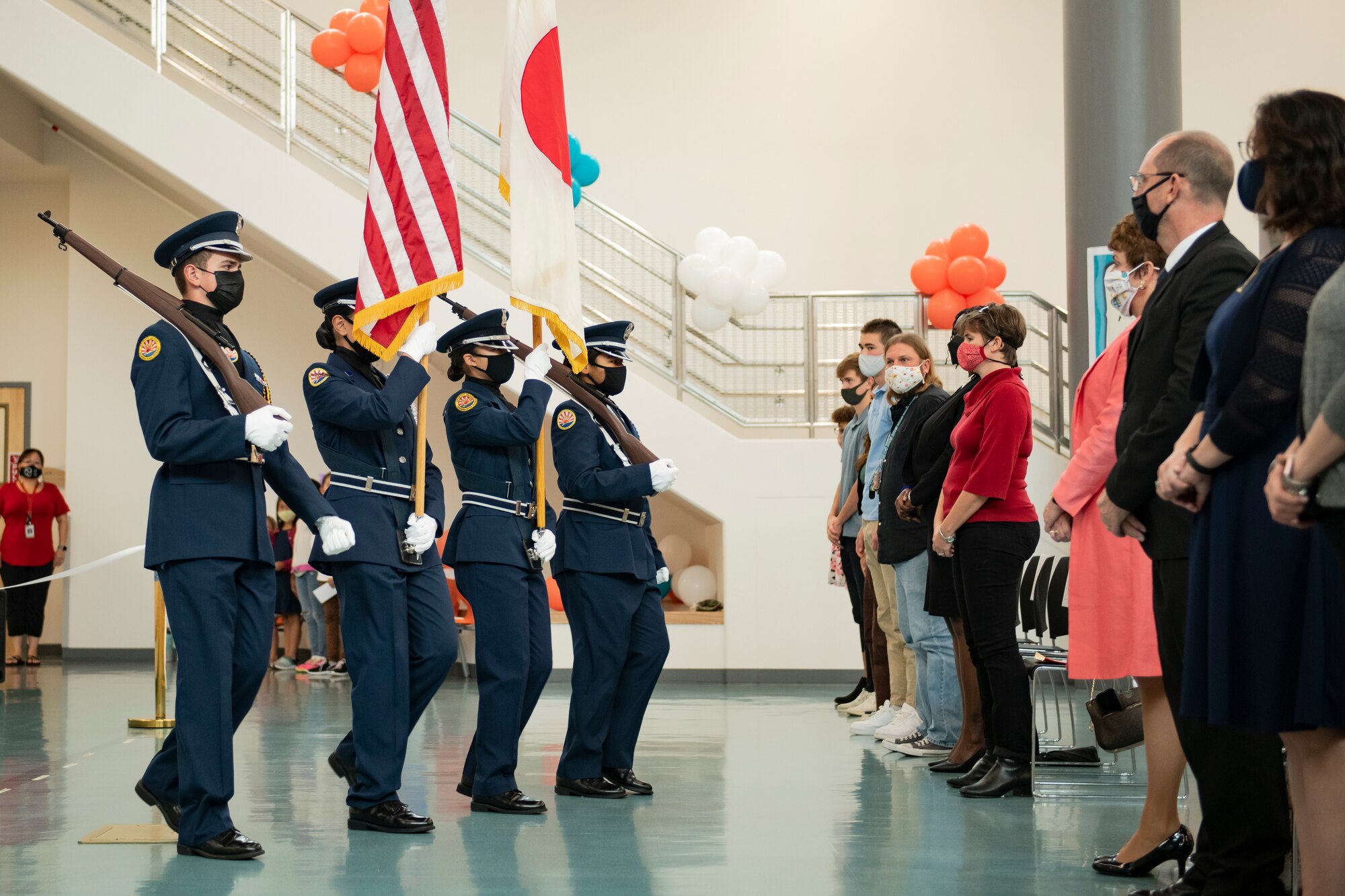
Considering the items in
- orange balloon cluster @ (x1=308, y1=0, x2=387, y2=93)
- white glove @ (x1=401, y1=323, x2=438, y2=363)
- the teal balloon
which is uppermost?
orange balloon cluster @ (x1=308, y1=0, x2=387, y2=93)

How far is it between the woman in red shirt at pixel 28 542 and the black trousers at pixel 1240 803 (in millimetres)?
10460

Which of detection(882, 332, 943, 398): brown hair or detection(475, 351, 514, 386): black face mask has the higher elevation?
Result: detection(882, 332, 943, 398): brown hair


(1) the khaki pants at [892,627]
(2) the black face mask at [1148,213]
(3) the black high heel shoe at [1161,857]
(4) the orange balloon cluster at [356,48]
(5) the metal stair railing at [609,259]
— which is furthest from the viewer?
(5) the metal stair railing at [609,259]

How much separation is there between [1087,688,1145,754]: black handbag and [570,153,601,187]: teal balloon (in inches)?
262

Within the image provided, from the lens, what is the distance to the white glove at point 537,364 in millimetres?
4648

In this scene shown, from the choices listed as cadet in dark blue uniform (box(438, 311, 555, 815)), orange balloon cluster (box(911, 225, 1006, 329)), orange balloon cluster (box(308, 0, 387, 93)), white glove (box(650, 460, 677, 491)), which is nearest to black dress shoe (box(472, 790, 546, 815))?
cadet in dark blue uniform (box(438, 311, 555, 815))

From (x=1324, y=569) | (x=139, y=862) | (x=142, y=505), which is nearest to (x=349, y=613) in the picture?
(x=139, y=862)

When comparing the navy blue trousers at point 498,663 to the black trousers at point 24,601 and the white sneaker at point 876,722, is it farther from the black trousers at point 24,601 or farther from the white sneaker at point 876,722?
the black trousers at point 24,601

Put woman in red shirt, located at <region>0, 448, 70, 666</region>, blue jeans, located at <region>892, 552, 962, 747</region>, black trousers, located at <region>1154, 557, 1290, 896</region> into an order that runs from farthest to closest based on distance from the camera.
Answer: woman in red shirt, located at <region>0, 448, 70, 666</region>
blue jeans, located at <region>892, 552, 962, 747</region>
black trousers, located at <region>1154, 557, 1290, 896</region>

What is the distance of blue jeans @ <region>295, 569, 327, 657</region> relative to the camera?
10.4m

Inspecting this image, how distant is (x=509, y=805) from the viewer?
173 inches

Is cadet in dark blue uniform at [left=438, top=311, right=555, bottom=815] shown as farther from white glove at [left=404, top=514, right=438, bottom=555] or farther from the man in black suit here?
the man in black suit

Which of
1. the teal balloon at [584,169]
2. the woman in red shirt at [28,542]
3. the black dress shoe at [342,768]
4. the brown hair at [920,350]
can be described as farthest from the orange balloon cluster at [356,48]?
the black dress shoe at [342,768]

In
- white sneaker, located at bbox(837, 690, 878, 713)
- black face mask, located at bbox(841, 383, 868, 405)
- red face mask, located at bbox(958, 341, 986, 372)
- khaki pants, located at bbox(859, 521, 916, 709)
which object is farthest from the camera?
white sneaker, located at bbox(837, 690, 878, 713)
